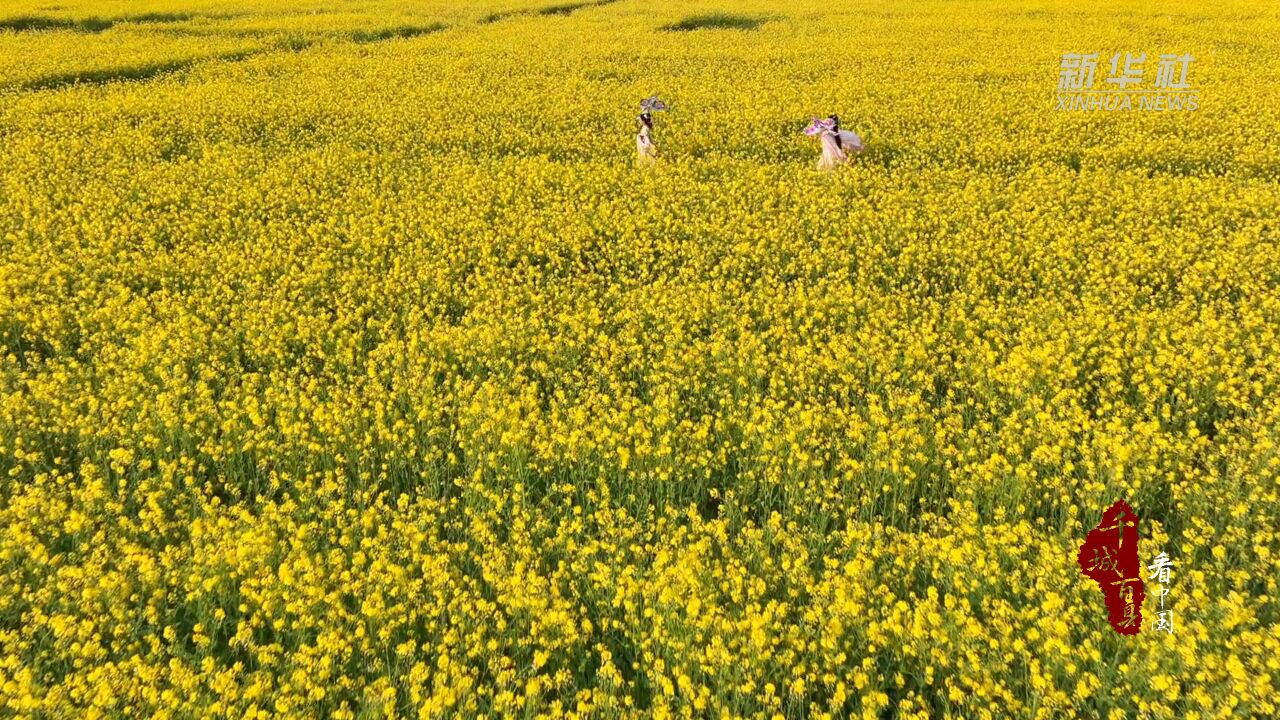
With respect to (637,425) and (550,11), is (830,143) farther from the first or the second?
(550,11)

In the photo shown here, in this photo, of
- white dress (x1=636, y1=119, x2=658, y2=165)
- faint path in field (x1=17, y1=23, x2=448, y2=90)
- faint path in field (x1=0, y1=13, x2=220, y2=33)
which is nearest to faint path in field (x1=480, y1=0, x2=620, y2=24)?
faint path in field (x1=17, y1=23, x2=448, y2=90)

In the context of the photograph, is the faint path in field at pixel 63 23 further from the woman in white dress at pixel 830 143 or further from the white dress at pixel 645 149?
the woman in white dress at pixel 830 143

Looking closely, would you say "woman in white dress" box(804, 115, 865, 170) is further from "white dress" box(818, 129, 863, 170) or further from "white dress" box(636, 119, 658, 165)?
"white dress" box(636, 119, 658, 165)

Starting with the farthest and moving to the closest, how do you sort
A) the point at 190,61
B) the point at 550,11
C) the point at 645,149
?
the point at 550,11
the point at 190,61
the point at 645,149

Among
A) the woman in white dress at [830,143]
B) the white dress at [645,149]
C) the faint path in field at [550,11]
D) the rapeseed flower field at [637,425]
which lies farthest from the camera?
the faint path in field at [550,11]

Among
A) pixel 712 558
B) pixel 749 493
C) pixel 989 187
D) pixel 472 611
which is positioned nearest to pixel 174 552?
pixel 472 611

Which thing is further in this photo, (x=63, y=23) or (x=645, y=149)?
(x=63, y=23)

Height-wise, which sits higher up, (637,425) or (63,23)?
(63,23)

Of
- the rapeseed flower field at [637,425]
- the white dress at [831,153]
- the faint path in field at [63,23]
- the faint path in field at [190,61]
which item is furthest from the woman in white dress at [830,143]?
the faint path in field at [63,23]

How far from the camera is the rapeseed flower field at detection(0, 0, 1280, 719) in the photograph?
3.66 m

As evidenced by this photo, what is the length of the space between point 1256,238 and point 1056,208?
6.75ft

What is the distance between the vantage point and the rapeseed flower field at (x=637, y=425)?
144 inches

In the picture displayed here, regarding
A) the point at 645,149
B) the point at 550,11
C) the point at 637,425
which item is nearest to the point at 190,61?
the point at 645,149

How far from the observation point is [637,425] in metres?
5.27
